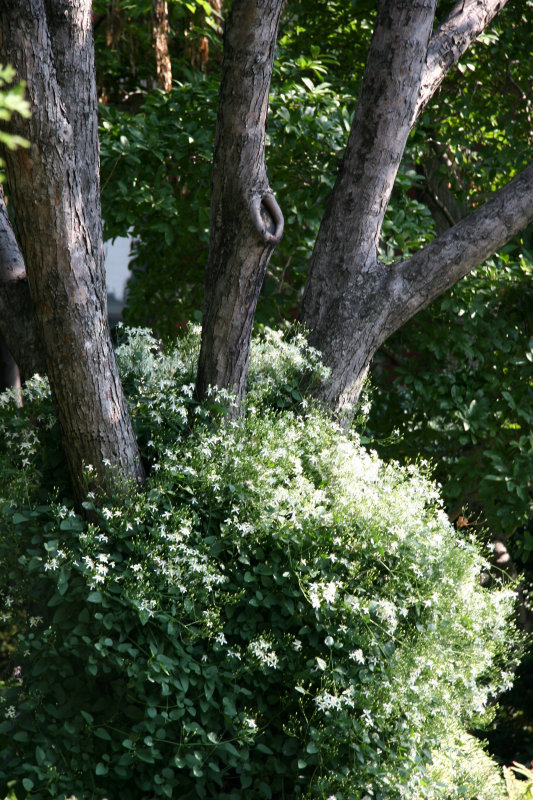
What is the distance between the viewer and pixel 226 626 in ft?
8.44

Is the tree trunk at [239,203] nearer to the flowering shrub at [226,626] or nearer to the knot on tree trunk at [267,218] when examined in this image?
the knot on tree trunk at [267,218]

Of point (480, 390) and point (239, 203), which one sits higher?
point (480, 390)

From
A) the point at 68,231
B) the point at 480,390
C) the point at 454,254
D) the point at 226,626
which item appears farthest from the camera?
the point at 480,390

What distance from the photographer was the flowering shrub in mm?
2373

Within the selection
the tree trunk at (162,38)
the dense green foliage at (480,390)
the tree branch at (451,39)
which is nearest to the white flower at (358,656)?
the dense green foliage at (480,390)

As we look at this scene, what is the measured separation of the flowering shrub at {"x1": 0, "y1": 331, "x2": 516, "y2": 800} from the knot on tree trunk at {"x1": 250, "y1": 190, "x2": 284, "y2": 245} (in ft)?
2.30

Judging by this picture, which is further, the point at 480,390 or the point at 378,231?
the point at 480,390

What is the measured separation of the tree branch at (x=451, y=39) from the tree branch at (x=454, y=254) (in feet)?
2.00

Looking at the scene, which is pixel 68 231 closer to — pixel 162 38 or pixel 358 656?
pixel 358 656

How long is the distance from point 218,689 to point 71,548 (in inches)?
27.2

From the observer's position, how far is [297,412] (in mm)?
3340

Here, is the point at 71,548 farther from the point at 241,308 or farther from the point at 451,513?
the point at 451,513

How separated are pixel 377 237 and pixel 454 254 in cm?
38

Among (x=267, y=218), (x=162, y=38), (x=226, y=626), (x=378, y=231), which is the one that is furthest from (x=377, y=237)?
(x=162, y=38)
